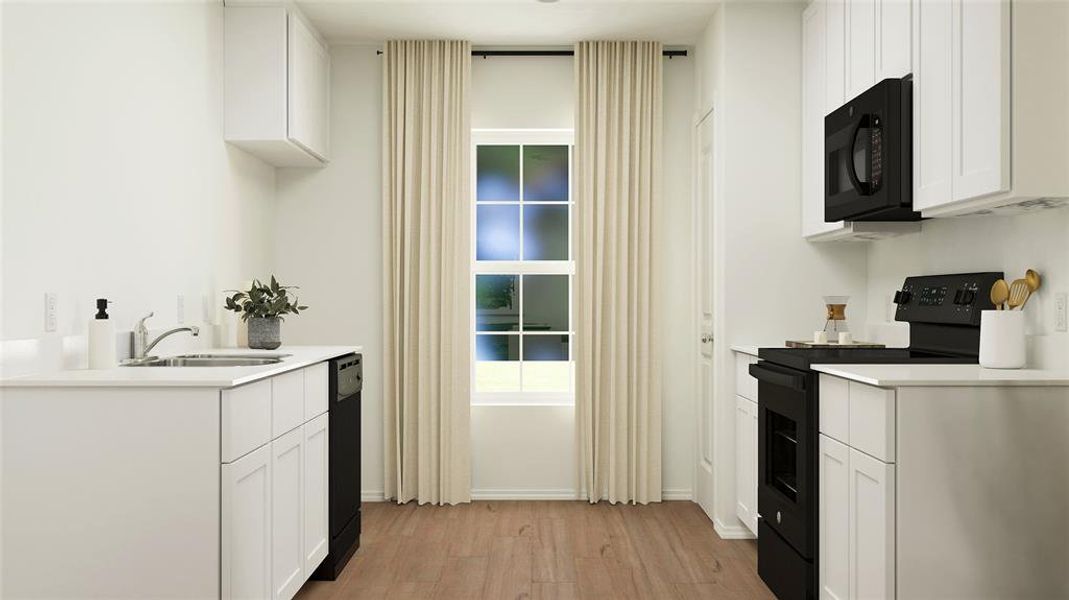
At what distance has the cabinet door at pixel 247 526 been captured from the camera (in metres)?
2.08

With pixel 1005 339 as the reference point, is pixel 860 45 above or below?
above

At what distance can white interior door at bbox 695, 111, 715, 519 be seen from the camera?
12.8 feet

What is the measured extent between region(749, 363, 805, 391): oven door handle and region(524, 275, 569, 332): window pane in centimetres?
159

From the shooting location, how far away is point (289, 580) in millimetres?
2566

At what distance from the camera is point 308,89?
3852 mm

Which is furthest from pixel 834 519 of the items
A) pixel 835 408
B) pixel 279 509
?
pixel 279 509

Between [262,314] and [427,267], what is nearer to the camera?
[262,314]

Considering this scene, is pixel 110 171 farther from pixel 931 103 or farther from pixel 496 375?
pixel 931 103

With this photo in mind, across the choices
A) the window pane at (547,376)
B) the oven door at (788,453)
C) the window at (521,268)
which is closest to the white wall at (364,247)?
the window pane at (547,376)

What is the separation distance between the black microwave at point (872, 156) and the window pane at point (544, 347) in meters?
1.84

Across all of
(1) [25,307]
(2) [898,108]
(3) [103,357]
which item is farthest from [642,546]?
(1) [25,307]

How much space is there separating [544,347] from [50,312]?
8.84 feet

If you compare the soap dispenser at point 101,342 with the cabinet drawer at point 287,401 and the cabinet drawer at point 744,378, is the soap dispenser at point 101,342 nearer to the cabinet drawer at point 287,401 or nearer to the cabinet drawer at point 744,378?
the cabinet drawer at point 287,401

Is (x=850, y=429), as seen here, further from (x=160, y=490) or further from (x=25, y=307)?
(x=25, y=307)
